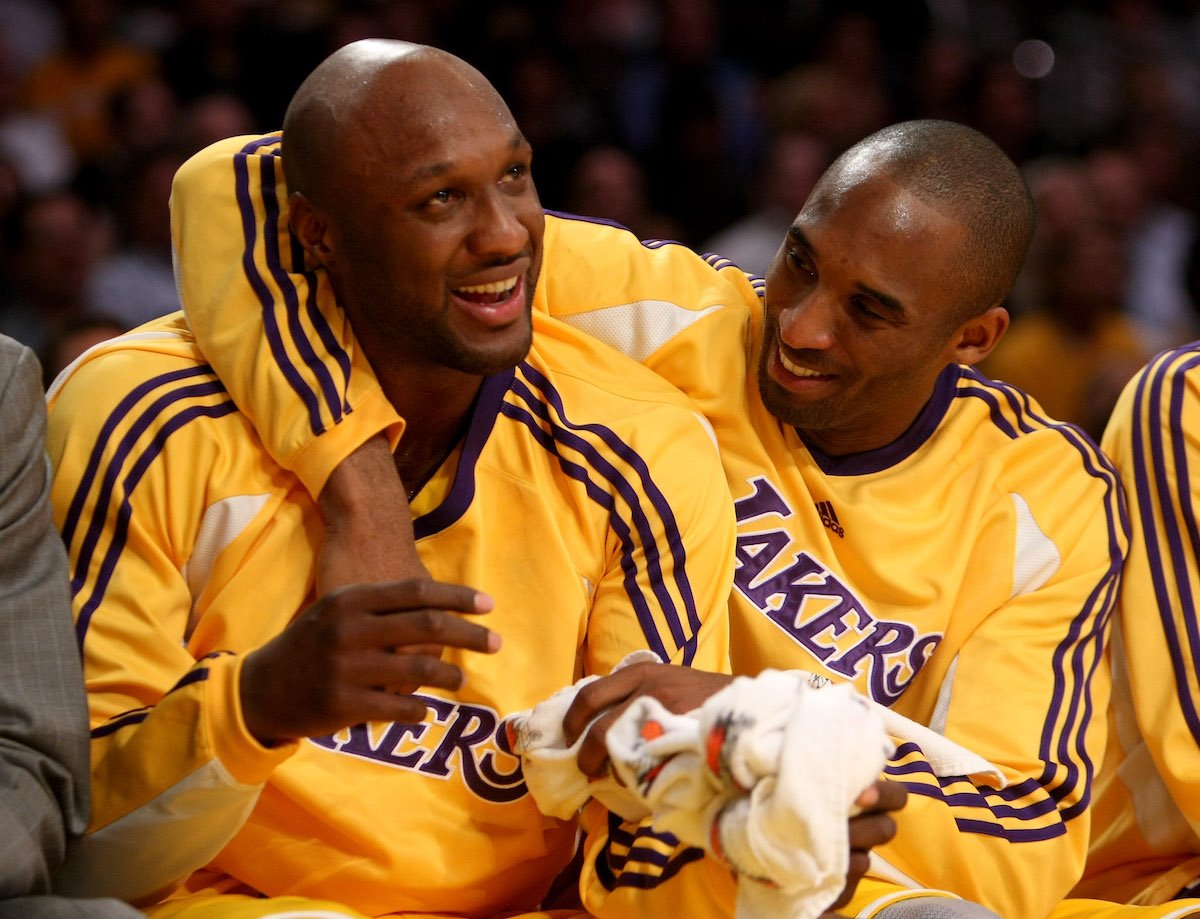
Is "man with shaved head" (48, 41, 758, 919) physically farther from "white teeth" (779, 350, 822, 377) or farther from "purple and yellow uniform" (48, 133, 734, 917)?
"white teeth" (779, 350, 822, 377)

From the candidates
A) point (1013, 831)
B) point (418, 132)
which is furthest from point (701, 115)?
point (1013, 831)

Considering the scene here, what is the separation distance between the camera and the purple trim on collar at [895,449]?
2.36 m

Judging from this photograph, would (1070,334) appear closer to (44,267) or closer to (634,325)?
(634,325)

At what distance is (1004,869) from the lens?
6.69ft

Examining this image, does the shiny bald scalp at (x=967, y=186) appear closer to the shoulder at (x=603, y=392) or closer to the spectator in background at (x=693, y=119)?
the shoulder at (x=603, y=392)

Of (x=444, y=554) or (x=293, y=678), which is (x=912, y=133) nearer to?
(x=444, y=554)

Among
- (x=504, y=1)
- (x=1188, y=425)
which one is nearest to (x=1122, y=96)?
(x=504, y=1)

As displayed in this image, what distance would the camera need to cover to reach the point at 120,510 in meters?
1.86

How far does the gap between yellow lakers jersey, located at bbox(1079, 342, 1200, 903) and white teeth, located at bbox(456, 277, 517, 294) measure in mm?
1013

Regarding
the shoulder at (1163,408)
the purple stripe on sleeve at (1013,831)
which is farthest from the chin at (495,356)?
the shoulder at (1163,408)

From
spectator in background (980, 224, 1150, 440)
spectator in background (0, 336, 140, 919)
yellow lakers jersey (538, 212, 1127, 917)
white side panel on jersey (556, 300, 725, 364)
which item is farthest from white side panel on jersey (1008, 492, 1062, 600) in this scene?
spectator in background (980, 224, 1150, 440)

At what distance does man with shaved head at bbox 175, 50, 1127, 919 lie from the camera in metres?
2.17

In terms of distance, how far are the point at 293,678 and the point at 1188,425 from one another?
1.41 meters

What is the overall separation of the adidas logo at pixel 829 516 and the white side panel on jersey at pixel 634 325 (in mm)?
324
